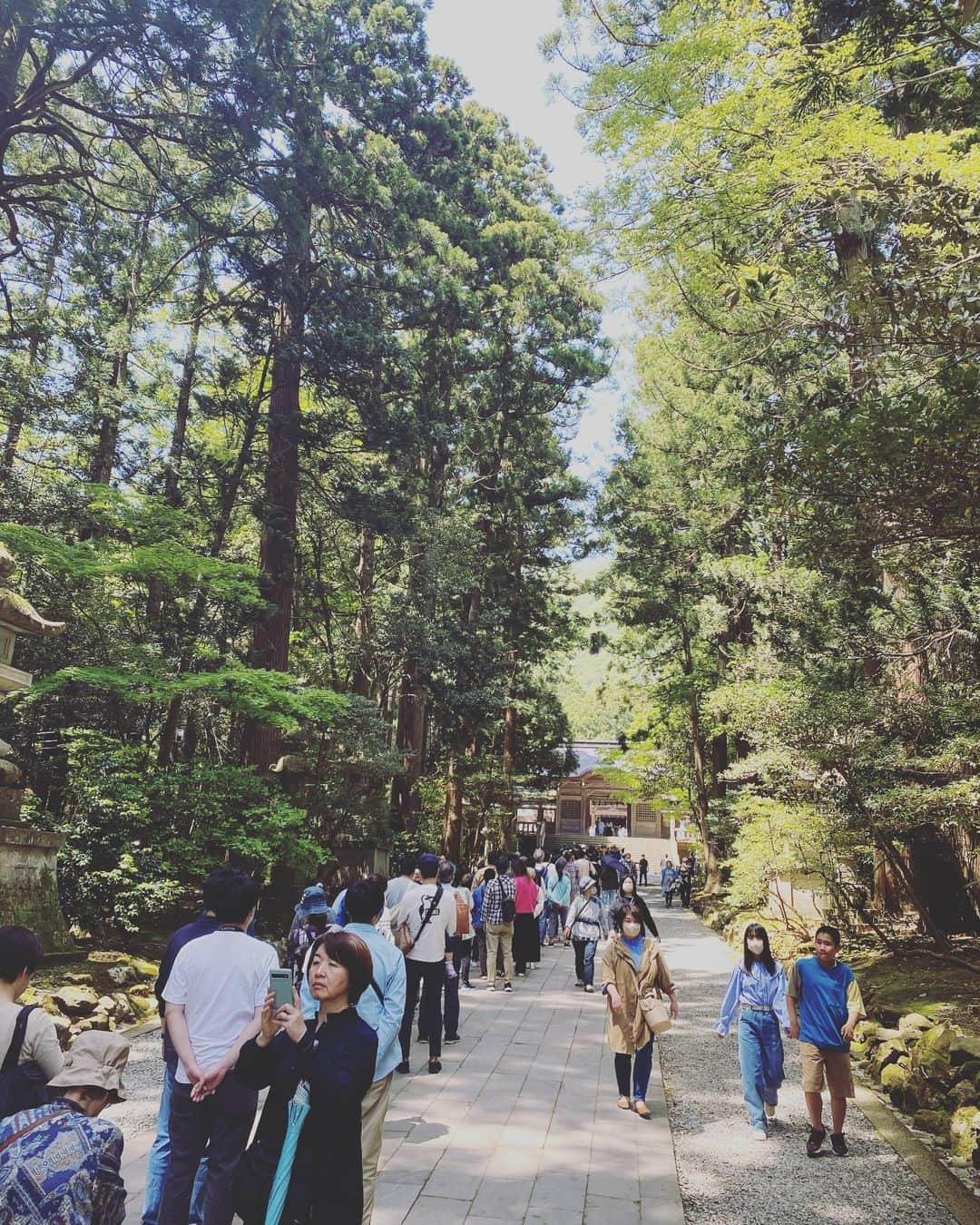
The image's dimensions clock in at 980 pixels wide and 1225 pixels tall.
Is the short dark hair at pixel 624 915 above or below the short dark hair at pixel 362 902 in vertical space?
below

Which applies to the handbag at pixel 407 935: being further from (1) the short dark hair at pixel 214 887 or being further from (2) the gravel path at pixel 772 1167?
(1) the short dark hair at pixel 214 887

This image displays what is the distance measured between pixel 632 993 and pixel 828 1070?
49.6 inches

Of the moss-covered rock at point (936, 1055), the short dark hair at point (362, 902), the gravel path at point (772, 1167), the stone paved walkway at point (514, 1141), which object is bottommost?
the gravel path at point (772, 1167)

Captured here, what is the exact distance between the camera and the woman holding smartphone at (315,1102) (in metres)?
2.44

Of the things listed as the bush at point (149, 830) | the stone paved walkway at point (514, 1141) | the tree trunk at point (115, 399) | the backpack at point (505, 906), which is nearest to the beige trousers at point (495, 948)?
the backpack at point (505, 906)

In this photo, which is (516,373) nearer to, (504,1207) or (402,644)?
(402,644)

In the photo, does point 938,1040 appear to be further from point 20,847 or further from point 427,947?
point 20,847

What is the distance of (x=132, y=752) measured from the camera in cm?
1027

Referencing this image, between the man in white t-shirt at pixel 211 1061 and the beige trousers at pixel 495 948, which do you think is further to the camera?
the beige trousers at pixel 495 948

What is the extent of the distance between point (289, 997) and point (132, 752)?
28.0ft

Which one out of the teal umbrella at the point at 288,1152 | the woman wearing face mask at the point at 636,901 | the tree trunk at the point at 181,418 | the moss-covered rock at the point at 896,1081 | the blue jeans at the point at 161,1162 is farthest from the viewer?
the tree trunk at the point at 181,418

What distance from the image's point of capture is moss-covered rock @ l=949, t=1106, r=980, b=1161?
5000 millimetres

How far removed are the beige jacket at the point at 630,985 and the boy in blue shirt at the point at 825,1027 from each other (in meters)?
0.86

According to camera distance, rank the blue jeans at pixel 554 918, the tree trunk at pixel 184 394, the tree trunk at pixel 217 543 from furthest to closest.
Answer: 1. the blue jeans at pixel 554 918
2. the tree trunk at pixel 184 394
3. the tree trunk at pixel 217 543
